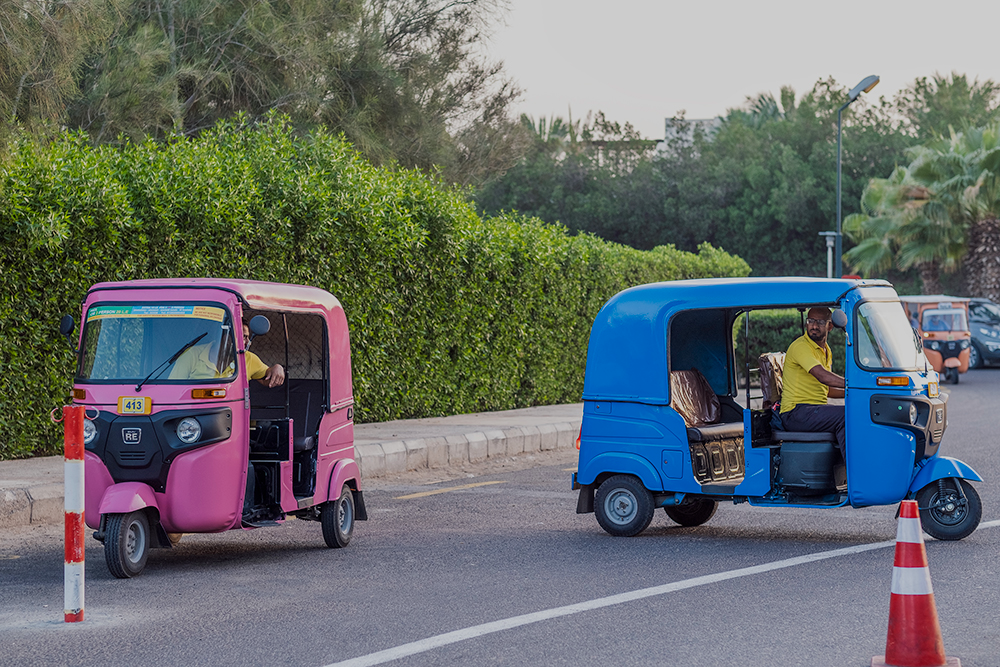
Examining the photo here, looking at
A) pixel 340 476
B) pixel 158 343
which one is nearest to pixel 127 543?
pixel 158 343

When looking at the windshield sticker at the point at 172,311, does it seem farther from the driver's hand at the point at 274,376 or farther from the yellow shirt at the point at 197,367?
the driver's hand at the point at 274,376

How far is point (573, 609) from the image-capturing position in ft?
20.1

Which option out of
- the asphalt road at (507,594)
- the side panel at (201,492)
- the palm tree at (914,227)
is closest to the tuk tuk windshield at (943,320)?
the palm tree at (914,227)

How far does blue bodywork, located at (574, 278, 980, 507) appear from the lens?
26.5 feet

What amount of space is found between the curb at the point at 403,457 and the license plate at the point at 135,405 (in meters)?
2.33

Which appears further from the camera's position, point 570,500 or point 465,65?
point 465,65

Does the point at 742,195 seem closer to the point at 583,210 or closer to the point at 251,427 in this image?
the point at 583,210

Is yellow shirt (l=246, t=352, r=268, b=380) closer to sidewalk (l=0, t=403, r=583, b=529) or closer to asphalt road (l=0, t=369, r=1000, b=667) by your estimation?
asphalt road (l=0, t=369, r=1000, b=667)

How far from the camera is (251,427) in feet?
27.0

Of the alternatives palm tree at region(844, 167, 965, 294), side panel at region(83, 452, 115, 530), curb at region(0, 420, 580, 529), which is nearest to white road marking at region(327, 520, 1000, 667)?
side panel at region(83, 452, 115, 530)

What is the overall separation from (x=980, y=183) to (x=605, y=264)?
21840mm

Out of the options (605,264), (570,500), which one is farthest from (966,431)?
(570,500)

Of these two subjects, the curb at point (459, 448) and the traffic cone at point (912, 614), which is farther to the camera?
the curb at point (459, 448)

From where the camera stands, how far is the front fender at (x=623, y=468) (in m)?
8.59
